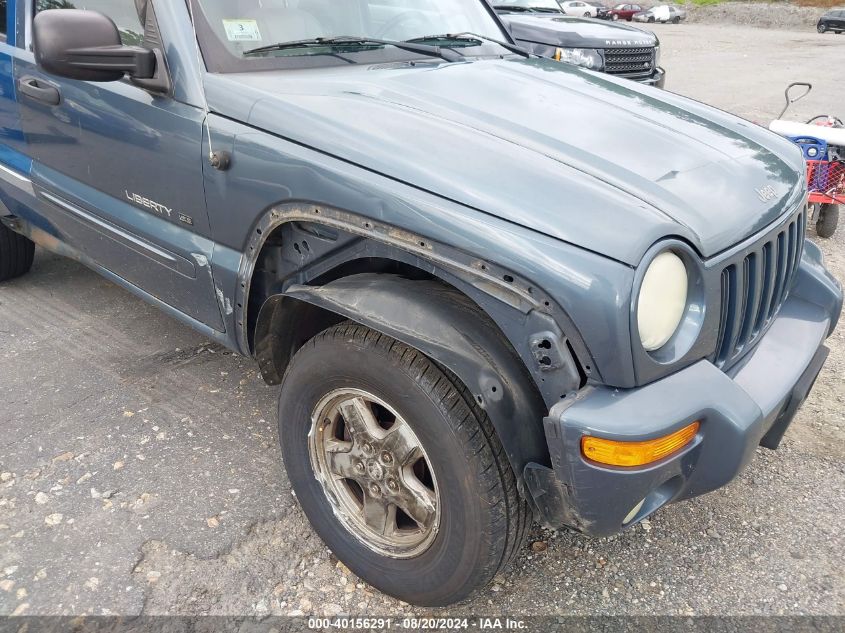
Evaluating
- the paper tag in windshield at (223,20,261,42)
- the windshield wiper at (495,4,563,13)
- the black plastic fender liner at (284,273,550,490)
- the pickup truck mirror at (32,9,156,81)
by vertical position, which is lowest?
the black plastic fender liner at (284,273,550,490)

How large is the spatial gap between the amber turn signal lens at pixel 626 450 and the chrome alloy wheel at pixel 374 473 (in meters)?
0.50

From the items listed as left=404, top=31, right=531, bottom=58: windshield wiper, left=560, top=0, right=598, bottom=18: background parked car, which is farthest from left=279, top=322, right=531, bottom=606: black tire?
left=560, top=0, right=598, bottom=18: background parked car

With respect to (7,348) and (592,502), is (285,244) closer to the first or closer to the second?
(592,502)

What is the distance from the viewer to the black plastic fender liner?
5.76 ft

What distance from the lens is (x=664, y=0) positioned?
42844 millimetres

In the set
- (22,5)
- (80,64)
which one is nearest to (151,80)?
(80,64)

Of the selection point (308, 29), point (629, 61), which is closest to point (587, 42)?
point (629, 61)

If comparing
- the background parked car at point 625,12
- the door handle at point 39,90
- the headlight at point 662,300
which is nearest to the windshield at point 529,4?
the door handle at point 39,90

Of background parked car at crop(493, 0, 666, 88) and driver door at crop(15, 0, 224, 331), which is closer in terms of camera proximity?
driver door at crop(15, 0, 224, 331)

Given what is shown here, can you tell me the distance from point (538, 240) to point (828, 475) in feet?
6.31

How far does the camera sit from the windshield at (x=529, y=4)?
857 cm

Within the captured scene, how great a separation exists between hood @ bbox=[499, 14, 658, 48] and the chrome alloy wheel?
21.4 feet

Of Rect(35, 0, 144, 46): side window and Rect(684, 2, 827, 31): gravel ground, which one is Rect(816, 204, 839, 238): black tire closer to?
Rect(35, 0, 144, 46): side window

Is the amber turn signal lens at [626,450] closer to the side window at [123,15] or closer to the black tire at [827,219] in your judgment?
the side window at [123,15]
